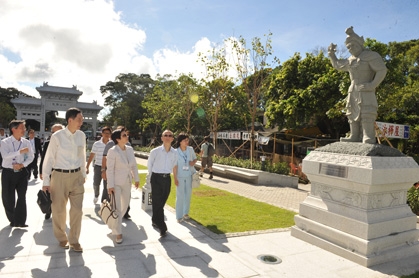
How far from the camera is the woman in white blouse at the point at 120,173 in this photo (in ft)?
14.8

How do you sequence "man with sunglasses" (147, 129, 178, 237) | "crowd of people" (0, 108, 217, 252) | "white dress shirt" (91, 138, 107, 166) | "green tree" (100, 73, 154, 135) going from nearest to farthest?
"crowd of people" (0, 108, 217, 252) < "man with sunglasses" (147, 129, 178, 237) < "white dress shirt" (91, 138, 107, 166) < "green tree" (100, 73, 154, 135)

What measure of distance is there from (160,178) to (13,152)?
258 centimetres

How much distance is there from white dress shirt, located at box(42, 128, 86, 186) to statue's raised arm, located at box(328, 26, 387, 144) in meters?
4.41

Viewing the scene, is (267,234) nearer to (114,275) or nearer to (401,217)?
(401,217)

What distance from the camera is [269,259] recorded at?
13.3 ft

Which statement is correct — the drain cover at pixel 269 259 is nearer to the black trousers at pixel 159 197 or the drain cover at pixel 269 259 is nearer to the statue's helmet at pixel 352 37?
the black trousers at pixel 159 197

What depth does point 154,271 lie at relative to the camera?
3527 mm

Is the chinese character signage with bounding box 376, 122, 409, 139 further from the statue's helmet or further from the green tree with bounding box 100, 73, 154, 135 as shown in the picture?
the green tree with bounding box 100, 73, 154, 135

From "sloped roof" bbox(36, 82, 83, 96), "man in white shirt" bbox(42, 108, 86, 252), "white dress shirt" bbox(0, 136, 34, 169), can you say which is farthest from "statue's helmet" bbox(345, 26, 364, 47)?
"sloped roof" bbox(36, 82, 83, 96)

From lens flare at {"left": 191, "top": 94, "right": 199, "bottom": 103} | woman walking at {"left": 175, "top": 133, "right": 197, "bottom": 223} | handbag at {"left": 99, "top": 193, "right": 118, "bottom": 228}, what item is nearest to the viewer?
handbag at {"left": 99, "top": 193, "right": 118, "bottom": 228}

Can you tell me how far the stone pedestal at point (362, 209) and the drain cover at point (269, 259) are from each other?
3.19 feet

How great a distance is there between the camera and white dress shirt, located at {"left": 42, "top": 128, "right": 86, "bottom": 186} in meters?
3.98

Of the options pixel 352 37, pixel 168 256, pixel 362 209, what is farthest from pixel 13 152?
pixel 352 37

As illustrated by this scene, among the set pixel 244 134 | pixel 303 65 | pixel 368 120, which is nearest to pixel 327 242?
pixel 368 120
